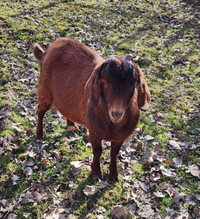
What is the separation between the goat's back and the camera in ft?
11.1

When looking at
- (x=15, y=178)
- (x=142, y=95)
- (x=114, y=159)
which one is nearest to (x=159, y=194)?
(x=114, y=159)

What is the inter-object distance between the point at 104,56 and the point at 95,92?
13.2 feet

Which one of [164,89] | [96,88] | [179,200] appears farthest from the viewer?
[164,89]

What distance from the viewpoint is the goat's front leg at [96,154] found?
307 cm

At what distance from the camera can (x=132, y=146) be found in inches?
162

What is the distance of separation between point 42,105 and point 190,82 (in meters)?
3.95

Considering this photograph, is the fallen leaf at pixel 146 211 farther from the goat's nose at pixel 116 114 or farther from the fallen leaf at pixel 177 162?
the goat's nose at pixel 116 114

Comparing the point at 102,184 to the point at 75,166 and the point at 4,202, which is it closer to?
the point at 75,166

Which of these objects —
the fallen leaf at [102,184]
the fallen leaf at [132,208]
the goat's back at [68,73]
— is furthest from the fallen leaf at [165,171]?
the goat's back at [68,73]

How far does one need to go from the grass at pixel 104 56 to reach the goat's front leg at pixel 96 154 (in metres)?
0.14

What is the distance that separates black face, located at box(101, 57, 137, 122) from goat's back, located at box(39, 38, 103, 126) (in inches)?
44.4

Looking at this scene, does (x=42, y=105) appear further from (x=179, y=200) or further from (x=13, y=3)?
(x=13, y=3)

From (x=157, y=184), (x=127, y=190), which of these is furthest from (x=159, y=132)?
(x=127, y=190)

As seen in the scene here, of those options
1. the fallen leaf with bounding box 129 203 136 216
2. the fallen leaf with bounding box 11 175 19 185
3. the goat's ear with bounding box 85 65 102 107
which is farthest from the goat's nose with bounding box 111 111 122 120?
the fallen leaf with bounding box 11 175 19 185
